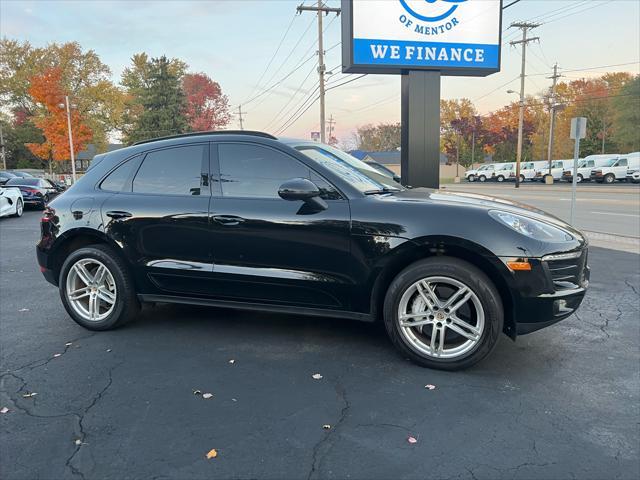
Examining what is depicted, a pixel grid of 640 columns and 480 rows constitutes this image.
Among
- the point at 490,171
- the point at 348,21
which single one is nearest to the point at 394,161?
the point at 490,171

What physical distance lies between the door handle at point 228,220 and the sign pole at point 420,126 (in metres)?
6.15

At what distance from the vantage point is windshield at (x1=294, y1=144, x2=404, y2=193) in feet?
12.8

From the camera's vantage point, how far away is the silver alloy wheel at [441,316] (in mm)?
3434

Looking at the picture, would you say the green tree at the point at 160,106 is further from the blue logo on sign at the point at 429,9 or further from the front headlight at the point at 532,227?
the front headlight at the point at 532,227

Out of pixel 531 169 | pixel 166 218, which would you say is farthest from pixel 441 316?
pixel 531 169

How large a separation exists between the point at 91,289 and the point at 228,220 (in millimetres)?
1558

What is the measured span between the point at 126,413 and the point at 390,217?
2161 mm

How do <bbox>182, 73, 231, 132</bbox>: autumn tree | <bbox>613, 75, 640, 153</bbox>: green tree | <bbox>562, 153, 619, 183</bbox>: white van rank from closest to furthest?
1. <bbox>562, 153, 619, 183</bbox>: white van
2. <bbox>613, 75, 640, 153</bbox>: green tree
3. <bbox>182, 73, 231, 132</bbox>: autumn tree

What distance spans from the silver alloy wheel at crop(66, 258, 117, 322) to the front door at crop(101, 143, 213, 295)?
13.6 inches

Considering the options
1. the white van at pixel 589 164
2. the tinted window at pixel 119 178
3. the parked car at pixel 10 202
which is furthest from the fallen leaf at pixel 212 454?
the white van at pixel 589 164

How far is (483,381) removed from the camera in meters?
3.37

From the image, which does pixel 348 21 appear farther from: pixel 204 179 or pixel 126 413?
pixel 126 413

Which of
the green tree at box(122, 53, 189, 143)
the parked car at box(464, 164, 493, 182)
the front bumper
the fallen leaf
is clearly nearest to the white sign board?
the front bumper

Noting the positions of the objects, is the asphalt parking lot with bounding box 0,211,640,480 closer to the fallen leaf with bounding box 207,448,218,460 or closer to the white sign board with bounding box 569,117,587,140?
the fallen leaf with bounding box 207,448,218,460
